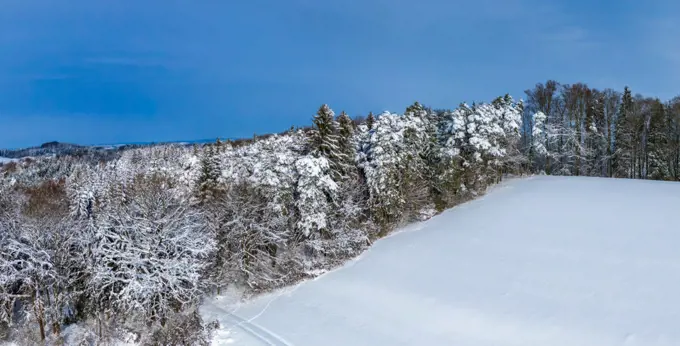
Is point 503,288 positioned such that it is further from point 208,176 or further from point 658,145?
point 658,145

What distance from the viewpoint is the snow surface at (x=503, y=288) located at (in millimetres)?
16984

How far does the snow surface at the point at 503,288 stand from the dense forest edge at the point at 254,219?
85.5 inches

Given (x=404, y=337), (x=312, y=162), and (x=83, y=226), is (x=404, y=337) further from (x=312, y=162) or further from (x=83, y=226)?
(x=83, y=226)

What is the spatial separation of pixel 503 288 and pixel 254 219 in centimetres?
1576

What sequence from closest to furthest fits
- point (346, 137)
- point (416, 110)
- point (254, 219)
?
point (254, 219) < point (346, 137) < point (416, 110)

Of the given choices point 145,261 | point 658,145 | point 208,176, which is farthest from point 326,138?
point 658,145

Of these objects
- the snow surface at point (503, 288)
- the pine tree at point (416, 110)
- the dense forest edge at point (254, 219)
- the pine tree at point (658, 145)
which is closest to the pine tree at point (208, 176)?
the dense forest edge at point (254, 219)

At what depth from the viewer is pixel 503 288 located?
20656mm

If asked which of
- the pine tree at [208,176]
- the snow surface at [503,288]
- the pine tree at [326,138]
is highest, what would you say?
the pine tree at [326,138]

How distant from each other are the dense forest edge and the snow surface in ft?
7.12

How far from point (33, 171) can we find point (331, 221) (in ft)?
536

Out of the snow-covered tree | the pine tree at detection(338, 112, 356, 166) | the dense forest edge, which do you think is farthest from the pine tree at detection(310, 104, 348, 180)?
the snow-covered tree

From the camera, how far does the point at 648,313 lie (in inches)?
646

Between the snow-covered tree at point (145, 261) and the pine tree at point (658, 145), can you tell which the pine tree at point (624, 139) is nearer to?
the pine tree at point (658, 145)
